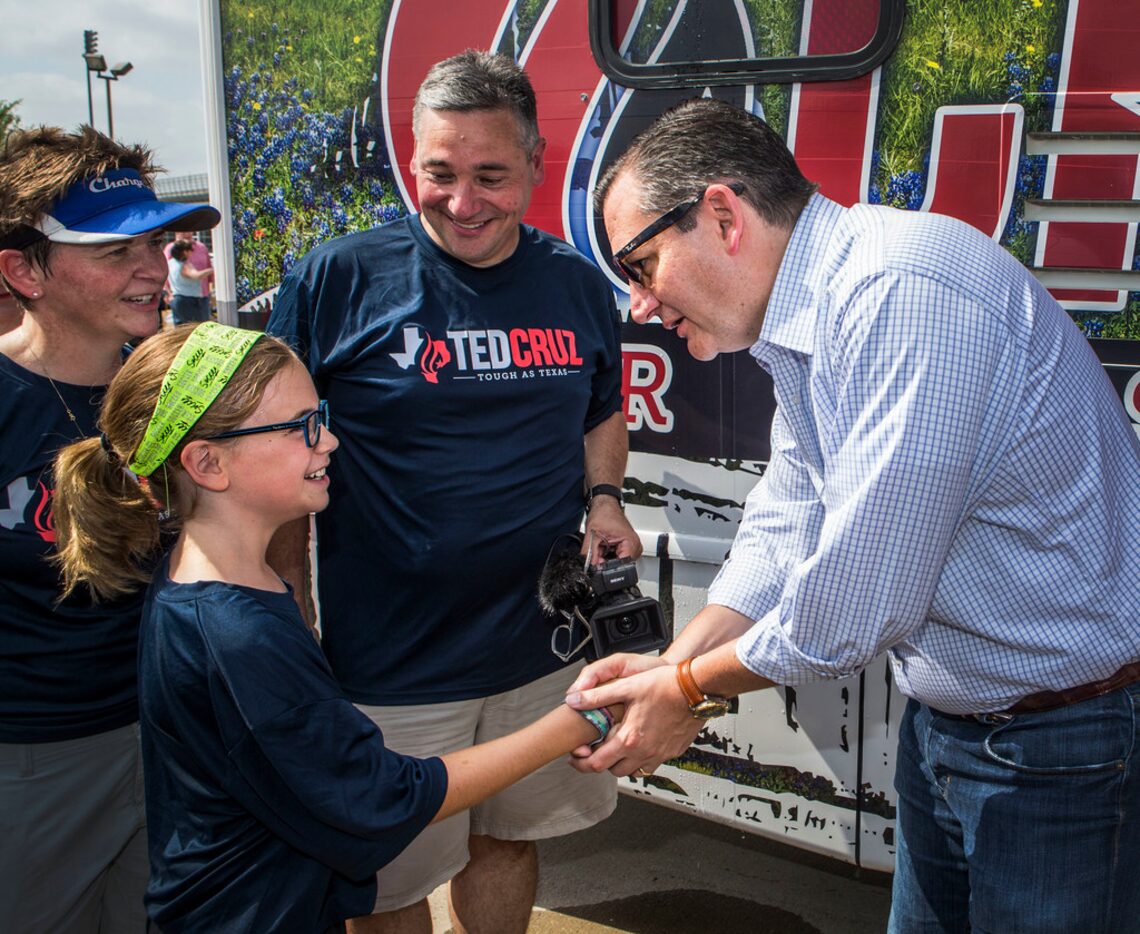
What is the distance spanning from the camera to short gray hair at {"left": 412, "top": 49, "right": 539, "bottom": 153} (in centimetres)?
252

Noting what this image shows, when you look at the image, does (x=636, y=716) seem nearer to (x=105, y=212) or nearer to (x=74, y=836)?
(x=74, y=836)

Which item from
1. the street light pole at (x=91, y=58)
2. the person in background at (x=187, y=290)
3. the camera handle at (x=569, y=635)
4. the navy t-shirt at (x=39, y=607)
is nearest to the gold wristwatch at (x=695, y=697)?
the camera handle at (x=569, y=635)

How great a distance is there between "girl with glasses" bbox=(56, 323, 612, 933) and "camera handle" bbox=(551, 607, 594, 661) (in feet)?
2.04

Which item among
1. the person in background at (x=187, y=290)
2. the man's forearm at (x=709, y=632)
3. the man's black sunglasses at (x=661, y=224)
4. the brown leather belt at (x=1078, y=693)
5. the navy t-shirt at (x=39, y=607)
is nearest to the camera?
the brown leather belt at (x=1078, y=693)

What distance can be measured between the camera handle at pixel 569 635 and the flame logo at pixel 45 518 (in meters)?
1.10

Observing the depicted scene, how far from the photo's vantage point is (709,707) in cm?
208

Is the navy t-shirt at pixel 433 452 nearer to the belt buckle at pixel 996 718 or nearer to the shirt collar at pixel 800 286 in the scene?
the shirt collar at pixel 800 286

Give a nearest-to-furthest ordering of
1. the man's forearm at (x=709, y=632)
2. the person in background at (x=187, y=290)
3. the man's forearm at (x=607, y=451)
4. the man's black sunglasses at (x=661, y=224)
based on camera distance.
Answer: the man's black sunglasses at (x=661, y=224), the man's forearm at (x=709, y=632), the man's forearm at (x=607, y=451), the person in background at (x=187, y=290)

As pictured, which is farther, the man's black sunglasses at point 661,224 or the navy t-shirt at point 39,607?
the navy t-shirt at point 39,607

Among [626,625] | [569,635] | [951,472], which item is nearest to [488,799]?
[569,635]

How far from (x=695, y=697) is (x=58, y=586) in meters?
1.24

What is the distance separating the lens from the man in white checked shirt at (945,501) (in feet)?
5.11

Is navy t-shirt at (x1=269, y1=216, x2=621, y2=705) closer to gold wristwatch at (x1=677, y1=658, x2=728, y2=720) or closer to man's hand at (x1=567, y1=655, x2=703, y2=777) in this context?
man's hand at (x1=567, y1=655, x2=703, y2=777)

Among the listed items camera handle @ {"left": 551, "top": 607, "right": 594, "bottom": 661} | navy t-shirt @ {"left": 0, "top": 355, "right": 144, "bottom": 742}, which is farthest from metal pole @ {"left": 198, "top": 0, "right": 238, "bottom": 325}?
camera handle @ {"left": 551, "top": 607, "right": 594, "bottom": 661}
